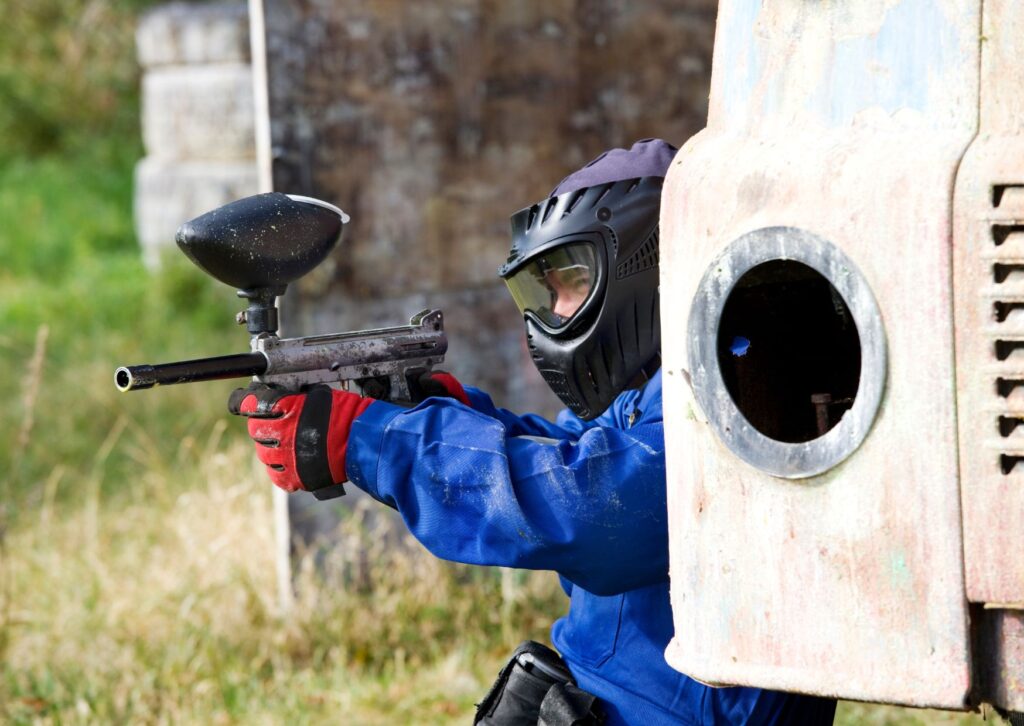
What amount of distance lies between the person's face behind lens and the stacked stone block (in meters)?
6.26

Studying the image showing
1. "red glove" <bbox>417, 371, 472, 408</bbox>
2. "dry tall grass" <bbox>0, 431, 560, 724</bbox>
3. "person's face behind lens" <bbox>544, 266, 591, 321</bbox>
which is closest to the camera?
"person's face behind lens" <bbox>544, 266, 591, 321</bbox>

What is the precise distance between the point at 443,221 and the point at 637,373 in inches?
92.8

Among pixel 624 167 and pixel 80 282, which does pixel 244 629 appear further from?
pixel 80 282

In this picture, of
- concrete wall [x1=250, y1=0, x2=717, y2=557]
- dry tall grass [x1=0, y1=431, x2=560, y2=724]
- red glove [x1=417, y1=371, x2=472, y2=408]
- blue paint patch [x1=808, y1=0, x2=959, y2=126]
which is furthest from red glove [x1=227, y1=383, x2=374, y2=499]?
concrete wall [x1=250, y1=0, x2=717, y2=557]

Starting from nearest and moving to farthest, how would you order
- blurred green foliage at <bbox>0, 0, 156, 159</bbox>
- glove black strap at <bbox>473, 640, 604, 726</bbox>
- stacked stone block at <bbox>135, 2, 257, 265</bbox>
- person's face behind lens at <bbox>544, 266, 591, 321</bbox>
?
Result: 1. glove black strap at <bbox>473, 640, 604, 726</bbox>
2. person's face behind lens at <bbox>544, 266, 591, 321</bbox>
3. stacked stone block at <bbox>135, 2, 257, 265</bbox>
4. blurred green foliage at <bbox>0, 0, 156, 159</bbox>

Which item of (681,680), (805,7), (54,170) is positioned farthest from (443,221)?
(54,170)

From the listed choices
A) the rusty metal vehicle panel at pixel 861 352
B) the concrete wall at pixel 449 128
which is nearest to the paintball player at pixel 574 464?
the rusty metal vehicle panel at pixel 861 352

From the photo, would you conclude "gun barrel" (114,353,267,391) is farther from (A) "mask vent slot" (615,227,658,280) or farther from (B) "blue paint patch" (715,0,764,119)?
(B) "blue paint patch" (715,0,764,119)

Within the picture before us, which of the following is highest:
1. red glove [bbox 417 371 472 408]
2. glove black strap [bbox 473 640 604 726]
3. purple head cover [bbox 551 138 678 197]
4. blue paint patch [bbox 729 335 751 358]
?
purple head cover [bbox 551 138 678 197]

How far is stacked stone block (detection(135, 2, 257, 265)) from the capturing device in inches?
345

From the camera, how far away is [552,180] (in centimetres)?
508

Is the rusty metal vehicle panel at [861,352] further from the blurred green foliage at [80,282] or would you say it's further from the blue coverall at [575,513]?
the blurred green foliage at [80,282]

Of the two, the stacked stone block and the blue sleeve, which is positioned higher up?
the stacked stone block

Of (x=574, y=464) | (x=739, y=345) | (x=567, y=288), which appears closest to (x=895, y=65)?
(x=739, y=345)
